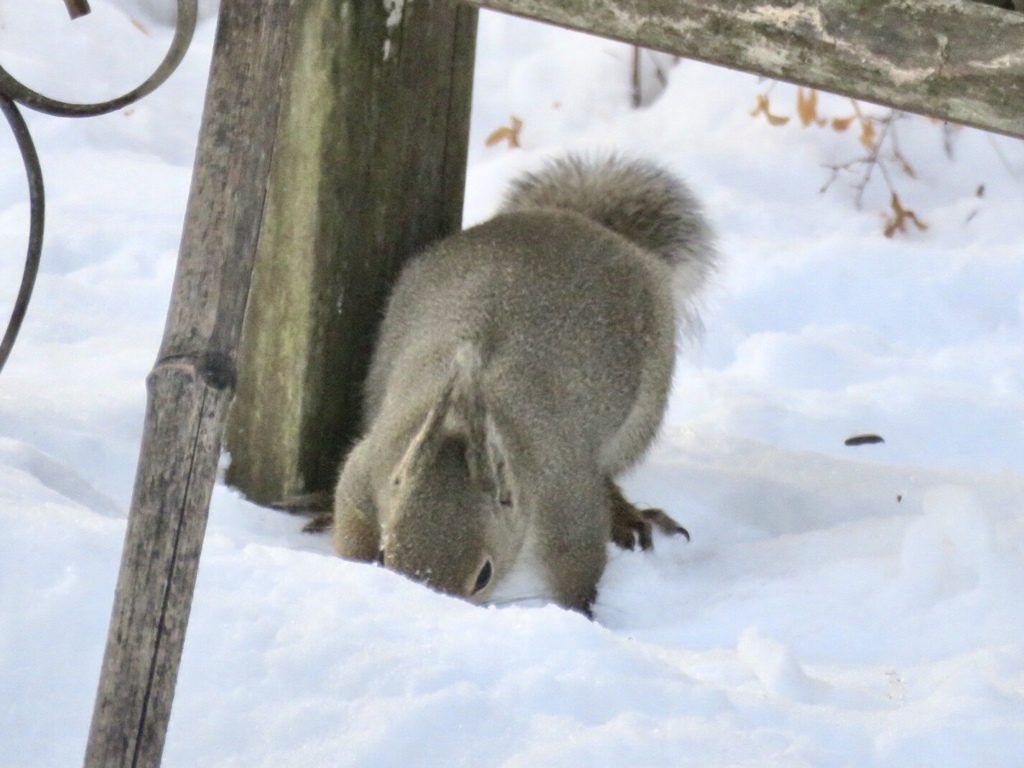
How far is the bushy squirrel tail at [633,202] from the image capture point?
401 centimetres

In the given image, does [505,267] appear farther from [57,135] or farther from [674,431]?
[57,135]

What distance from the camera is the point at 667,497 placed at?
11.5 ft

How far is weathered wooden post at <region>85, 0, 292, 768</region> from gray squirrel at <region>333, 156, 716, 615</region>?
4.32 feet

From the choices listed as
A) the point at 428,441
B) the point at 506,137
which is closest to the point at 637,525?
the point at 428,441

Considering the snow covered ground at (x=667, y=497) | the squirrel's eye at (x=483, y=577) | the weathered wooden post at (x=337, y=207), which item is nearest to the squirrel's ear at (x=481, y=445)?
the squirrel's eye at (x=483, y=577)

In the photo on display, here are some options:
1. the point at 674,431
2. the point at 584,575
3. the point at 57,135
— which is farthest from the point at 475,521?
the point at 57,135

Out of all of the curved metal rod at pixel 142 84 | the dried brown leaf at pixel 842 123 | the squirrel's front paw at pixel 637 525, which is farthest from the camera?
the dried brown leaf at pixel 842 123

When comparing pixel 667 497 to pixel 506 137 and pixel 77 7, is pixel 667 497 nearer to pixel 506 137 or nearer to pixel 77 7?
pixel 77 7

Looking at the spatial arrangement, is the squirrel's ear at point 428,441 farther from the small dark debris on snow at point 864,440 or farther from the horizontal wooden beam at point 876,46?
the small dark debris on snow at point 864,440

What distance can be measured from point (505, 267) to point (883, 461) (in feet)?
3.96

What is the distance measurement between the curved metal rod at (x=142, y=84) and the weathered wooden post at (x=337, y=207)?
1.40 m

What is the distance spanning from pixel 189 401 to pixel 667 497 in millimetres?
2394

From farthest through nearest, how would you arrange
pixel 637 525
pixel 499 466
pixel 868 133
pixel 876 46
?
pixel 868 133
pixel 637 525
pixel 499 466
pixel 876 46

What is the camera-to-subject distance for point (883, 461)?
12.3 feet
